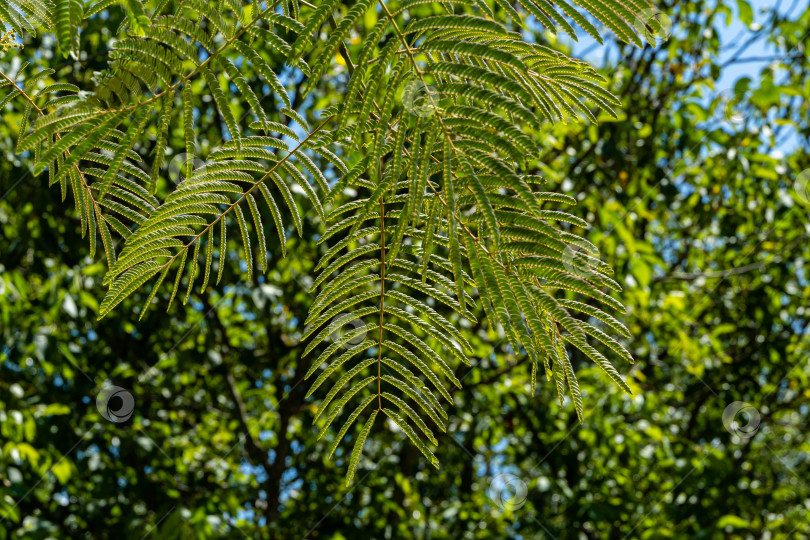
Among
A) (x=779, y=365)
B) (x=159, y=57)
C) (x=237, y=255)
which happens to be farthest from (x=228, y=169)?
(x=779, y=365)

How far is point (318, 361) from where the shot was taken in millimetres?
702
